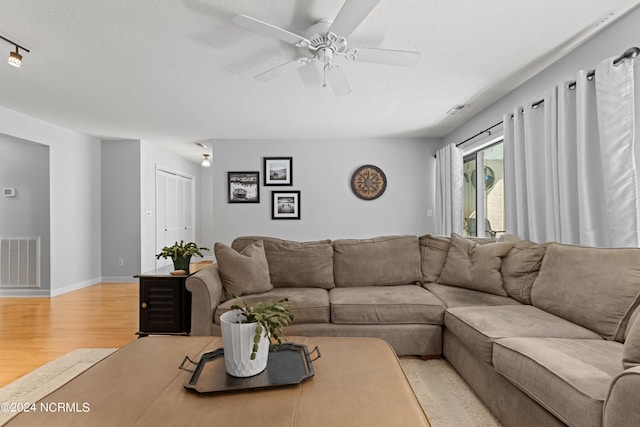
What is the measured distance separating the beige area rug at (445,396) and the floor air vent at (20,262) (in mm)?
5259

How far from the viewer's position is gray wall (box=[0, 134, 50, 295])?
16.3ft

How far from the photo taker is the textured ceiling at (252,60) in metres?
2.25

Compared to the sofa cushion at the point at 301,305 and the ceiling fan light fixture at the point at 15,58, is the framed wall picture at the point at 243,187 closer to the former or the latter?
the sofa cushion at the point at 301,305

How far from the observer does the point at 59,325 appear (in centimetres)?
368

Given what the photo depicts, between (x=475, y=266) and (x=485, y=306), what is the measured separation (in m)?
0.49

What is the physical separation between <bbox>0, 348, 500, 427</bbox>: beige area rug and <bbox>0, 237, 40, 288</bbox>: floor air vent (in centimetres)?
291

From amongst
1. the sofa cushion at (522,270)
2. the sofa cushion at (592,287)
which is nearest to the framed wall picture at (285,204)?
the sofa cushion at (522,270)

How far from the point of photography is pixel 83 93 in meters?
3.72

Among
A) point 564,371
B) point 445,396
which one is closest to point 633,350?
point 564,371

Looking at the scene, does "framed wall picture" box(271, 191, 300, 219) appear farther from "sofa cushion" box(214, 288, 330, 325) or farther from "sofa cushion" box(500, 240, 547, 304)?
"sofa cushion" box(500, 240, 547, 304)

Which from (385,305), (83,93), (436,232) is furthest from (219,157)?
(385,305)

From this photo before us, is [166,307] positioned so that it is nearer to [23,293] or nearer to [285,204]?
[285,204]

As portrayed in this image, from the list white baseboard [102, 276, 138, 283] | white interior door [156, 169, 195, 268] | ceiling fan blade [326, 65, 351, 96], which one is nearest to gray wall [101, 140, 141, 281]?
white baseboard [102, 276, 138, 283]

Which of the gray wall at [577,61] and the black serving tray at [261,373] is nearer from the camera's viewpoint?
the black serving tray at [261,373]
